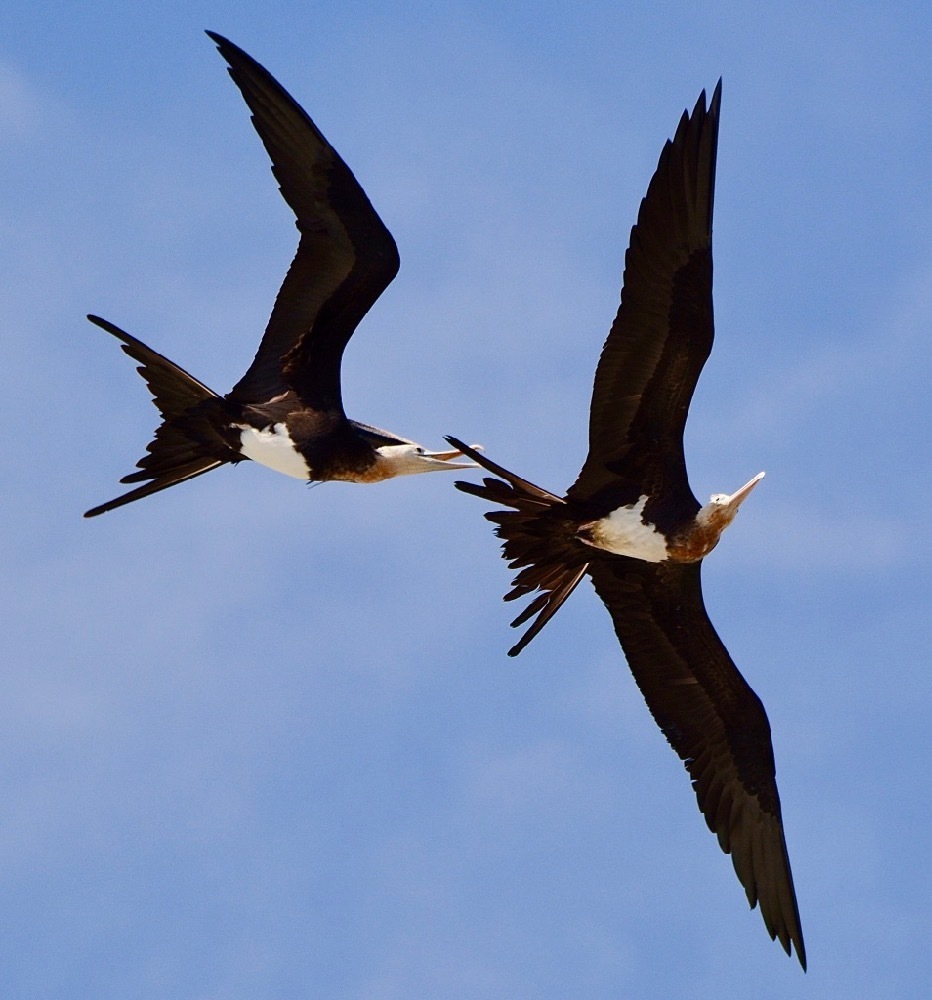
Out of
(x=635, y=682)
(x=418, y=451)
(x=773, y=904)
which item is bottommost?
(x=773, y=904)

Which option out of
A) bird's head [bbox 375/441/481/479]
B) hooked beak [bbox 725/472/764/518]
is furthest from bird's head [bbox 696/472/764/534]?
bird's head [bbox 375/441/481/479]

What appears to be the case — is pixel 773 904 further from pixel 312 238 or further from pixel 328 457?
pixel 312 238

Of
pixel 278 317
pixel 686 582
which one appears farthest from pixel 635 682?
pixel 278 317

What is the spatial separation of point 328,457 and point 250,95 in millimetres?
1946

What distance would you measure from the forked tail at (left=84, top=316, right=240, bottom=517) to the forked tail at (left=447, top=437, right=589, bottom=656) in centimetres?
164

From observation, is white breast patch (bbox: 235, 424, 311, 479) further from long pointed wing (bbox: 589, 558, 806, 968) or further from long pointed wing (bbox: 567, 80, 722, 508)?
long pointed wing (bbox: 589, 558, 806, 968)

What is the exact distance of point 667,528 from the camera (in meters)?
11.4

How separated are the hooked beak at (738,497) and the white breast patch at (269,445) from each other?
2.30 meters

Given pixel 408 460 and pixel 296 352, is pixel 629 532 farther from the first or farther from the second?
pixel 296 352

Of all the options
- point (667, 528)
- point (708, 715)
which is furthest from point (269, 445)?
point (708, 715)

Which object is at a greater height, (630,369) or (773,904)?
(630,369)

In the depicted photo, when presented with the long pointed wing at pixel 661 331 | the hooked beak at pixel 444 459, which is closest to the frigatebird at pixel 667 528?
the long pointed wing at pixel 661 331

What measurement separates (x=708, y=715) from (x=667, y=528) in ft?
3.99

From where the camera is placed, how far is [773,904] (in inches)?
466
